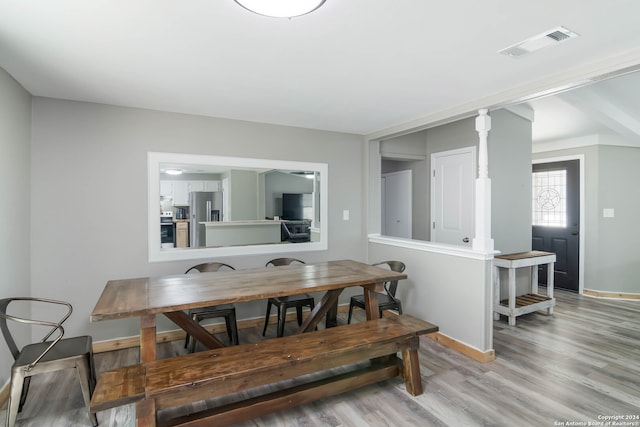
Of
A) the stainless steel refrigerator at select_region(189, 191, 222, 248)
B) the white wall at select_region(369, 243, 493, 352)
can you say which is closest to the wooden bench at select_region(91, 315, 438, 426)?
the white wall at select_region(369, 243, 493, 352)

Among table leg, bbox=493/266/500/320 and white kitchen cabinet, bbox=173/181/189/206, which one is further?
table leg, bbox=493/266/500/320

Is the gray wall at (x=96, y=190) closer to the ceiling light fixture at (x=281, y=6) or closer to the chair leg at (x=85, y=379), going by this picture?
the chair leg at (x=85, y=379)

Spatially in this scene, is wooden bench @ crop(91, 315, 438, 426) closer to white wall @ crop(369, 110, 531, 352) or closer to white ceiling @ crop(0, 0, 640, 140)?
white wall @ crop(369, 110, 531, 352)

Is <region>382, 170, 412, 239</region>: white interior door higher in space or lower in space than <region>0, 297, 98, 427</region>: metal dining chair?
higher

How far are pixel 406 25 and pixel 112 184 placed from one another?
9.36ft

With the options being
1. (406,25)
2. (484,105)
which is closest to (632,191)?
(484,105)

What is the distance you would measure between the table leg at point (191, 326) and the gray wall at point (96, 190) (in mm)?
1172

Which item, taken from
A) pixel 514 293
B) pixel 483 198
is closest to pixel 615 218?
pixel 514 293

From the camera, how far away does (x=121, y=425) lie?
6.88ft

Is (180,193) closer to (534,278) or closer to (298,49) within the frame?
(298,49)

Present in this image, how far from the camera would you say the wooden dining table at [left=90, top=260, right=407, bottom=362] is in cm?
206

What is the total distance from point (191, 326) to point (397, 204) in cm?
383

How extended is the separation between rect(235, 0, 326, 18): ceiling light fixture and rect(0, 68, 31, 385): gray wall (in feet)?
6.53

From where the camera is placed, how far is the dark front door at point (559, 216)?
17.1 ft
